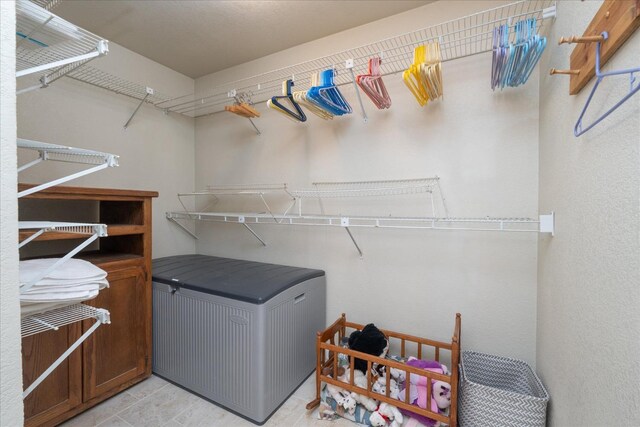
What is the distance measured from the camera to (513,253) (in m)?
1.56

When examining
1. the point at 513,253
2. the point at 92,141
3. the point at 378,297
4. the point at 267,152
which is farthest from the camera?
the point at 267,152

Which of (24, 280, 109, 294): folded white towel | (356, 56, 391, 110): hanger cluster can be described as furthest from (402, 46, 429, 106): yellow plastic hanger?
(24, 280, 109, 294): folded white towel

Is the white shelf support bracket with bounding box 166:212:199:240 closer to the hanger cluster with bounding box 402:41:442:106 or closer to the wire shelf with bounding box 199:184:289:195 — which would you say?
the wire shelf with bounding box 199:184:289:195

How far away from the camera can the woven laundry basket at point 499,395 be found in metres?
→ 1.21

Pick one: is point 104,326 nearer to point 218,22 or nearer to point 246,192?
point 246,192

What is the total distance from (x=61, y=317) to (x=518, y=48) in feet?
6.76

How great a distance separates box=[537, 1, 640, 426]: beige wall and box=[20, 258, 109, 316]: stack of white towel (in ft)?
5.17

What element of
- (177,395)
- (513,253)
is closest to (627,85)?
(513,253)

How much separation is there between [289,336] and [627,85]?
1753mm

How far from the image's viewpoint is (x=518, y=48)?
3.84 ft

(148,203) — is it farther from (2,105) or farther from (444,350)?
(444,350)

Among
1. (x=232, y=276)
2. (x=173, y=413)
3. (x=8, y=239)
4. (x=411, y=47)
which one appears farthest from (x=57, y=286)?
(x=411, y=47)

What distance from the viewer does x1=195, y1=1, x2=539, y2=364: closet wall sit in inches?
61.0

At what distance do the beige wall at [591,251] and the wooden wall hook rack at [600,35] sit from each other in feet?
0.08
